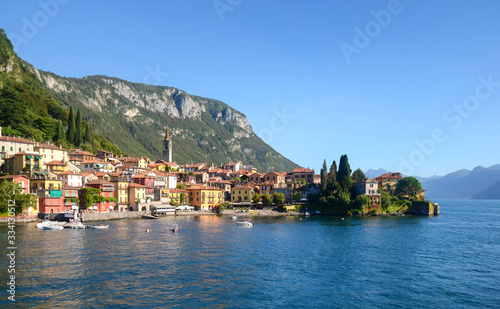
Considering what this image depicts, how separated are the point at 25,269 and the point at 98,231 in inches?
1168

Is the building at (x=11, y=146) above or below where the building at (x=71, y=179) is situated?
above

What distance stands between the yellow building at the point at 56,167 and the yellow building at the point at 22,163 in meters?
2.48

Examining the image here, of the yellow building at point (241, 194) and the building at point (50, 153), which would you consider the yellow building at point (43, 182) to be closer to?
the building at point (50, 153)

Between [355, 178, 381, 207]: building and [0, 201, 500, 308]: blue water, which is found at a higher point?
[355, 178, 381, 207]: building

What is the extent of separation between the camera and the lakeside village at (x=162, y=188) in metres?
83.6

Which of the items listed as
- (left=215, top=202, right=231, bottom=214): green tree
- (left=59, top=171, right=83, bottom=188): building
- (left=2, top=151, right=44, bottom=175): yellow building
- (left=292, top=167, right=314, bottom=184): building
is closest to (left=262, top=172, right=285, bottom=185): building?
(left=292, top=167, right=314, bottom=184): building

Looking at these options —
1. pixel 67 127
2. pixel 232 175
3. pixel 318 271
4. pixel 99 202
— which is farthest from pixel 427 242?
pixel 67 127

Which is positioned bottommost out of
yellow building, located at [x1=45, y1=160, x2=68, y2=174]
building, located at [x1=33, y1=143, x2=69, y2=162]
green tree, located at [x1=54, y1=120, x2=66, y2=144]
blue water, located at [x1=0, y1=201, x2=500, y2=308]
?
blue water, located at [x1=0, y1=201, x2=500, y2=308]

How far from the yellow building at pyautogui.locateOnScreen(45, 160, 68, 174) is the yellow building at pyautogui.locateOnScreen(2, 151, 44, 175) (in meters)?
2.48

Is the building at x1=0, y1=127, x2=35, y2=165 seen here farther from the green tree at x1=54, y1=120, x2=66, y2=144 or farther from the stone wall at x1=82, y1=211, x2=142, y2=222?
the stone wall at x1=82, y1=211, x2=142, y2=222

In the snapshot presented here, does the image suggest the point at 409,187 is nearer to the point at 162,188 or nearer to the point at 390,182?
the point at 390,182

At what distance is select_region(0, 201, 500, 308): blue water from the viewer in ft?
101

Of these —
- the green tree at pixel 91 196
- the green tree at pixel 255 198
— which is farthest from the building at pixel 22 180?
the green tree at pixel 255 198

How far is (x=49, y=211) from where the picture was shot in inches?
3209
